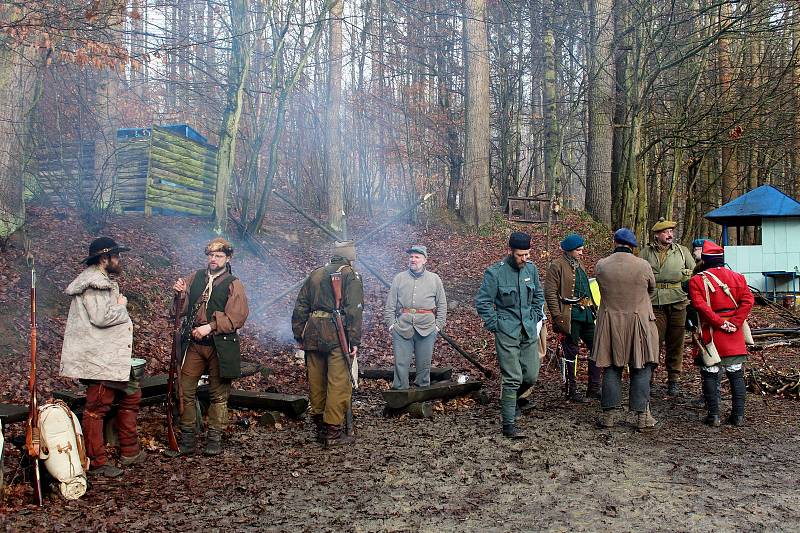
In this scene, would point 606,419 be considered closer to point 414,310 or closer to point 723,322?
point 723,322

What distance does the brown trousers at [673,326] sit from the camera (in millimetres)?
8945

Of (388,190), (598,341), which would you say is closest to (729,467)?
(598,341)

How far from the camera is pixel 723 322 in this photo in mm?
7375

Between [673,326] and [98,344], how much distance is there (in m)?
6.76

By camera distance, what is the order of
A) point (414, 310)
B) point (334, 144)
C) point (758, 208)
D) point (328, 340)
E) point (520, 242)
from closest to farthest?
point (328, 340) → point (520, 242) → point (414, 310) → point (758, 208) → point (334, 144)

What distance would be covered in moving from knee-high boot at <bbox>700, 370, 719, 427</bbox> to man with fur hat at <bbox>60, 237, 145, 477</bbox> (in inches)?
230

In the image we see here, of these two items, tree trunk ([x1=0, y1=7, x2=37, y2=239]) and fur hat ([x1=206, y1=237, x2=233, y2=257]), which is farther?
tree trunk ([x1=0, y1=7, x2=37, y2=239])

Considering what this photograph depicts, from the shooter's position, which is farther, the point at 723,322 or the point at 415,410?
the point at 415,410

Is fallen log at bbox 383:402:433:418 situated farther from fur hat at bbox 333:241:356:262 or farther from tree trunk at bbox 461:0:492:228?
tree trunk at bbox 461:0:492:228

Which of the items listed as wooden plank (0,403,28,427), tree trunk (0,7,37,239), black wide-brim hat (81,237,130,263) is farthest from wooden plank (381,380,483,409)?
tree trunk (0,7,37,239)

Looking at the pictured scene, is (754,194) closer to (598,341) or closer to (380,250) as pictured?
(380,250)

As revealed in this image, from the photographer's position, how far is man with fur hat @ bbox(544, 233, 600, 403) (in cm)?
862

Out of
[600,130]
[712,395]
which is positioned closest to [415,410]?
[712,395]

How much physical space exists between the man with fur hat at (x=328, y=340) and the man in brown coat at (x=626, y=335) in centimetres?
263
